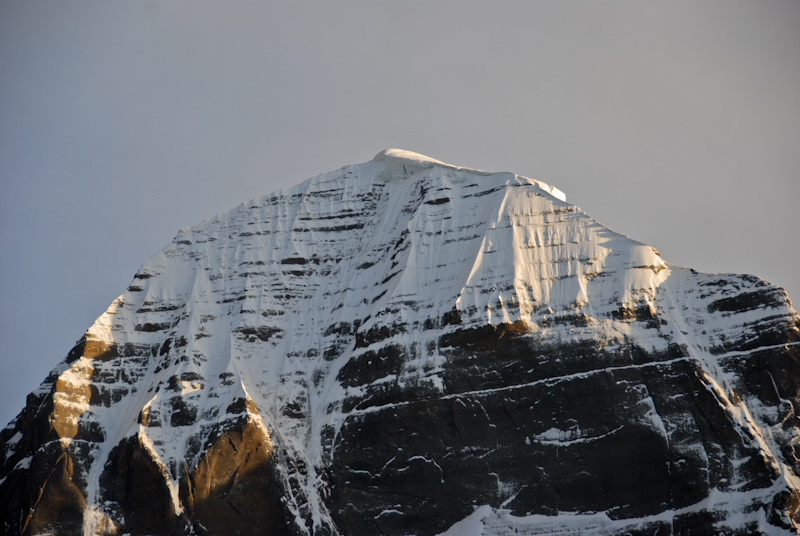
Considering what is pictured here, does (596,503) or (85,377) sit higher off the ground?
(85,377)

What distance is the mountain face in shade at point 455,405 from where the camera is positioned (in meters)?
101

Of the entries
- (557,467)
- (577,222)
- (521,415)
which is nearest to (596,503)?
(557,467)

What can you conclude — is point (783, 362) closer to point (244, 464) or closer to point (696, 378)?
point (696, 378)

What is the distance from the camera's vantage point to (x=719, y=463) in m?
99.9

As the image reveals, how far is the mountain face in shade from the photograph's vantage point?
101m

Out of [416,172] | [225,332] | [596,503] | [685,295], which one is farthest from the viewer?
[416,172]

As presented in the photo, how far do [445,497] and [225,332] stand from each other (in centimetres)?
3836

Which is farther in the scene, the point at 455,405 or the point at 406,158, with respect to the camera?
the point at 406,158

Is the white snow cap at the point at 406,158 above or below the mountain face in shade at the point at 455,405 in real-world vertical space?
above

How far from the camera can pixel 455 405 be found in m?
106

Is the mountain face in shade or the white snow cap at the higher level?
the white snow cap

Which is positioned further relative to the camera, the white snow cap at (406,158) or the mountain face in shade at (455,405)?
the white snow cap at (406,158)

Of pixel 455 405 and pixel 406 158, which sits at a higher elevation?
pixel 406 158

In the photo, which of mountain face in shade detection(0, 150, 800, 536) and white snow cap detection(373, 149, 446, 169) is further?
white snow cap detection(373, 149, 446, 169)
